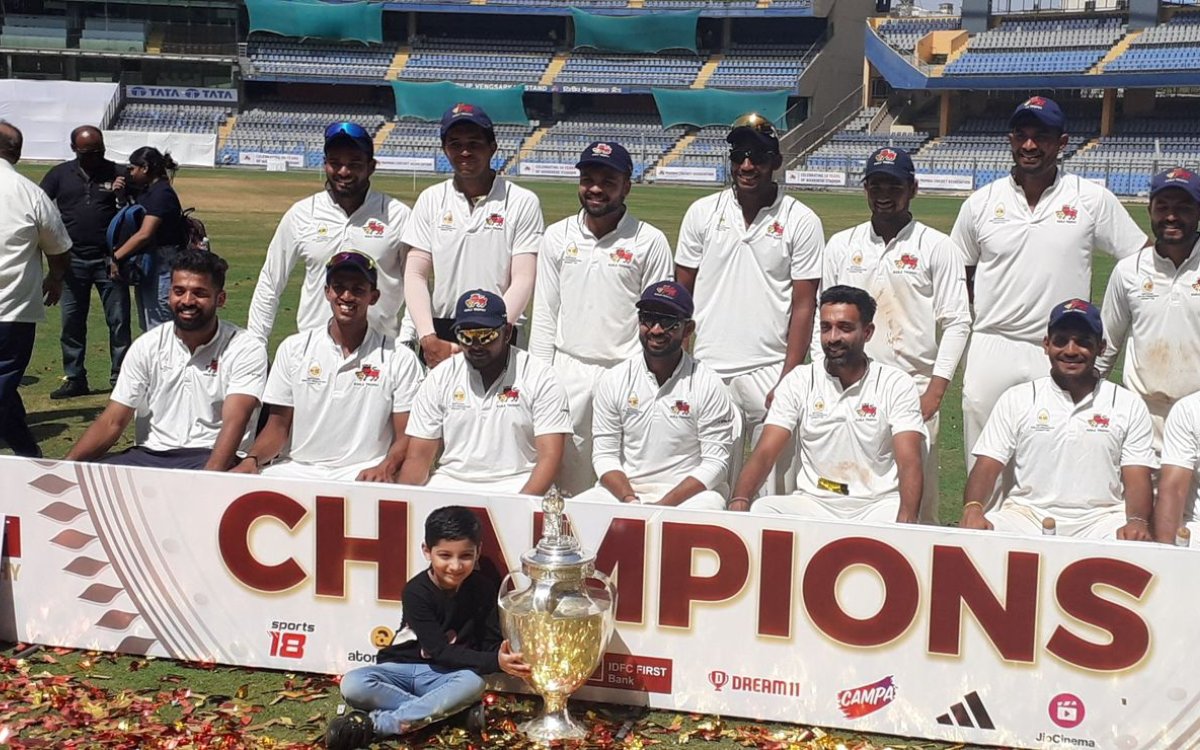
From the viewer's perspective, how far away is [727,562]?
5410mm

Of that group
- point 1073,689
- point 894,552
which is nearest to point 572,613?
point 894,552

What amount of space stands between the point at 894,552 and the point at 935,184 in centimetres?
4315

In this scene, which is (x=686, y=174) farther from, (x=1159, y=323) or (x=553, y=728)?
(x=553, y=728)

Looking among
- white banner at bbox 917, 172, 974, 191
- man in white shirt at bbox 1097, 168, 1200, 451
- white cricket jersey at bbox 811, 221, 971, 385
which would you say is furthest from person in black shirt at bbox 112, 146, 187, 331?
white banner at bbox 917, 172, 974, 191

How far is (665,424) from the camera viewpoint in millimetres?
6613

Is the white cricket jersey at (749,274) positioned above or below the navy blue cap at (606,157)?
below

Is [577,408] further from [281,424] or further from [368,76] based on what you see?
[368,76]

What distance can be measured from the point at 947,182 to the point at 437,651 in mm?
43643

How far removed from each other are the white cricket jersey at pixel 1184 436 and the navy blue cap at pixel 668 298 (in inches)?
93.3

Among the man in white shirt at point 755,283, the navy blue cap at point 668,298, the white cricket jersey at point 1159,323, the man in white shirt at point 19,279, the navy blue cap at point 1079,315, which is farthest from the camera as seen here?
the man in white shirt at point 19,279

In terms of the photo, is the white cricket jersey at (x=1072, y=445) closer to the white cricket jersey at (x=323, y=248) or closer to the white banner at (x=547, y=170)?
the white cricket jersey at (x=323, y=248)

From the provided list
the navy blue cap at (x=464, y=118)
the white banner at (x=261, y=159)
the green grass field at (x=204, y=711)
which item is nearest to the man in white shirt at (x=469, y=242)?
the navy blue cap at (x=464, y=118)

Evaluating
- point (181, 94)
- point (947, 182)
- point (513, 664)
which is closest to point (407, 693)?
point (513, 664)

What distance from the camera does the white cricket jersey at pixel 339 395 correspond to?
22.2 feet
